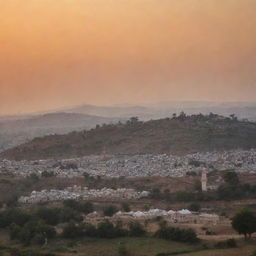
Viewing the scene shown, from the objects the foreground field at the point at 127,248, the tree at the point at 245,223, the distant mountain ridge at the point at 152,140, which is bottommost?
the foreground field at the point at 127,248

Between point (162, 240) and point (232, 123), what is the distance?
45688 millimetres

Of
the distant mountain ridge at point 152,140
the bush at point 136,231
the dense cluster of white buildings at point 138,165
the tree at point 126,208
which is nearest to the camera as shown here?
the bush at point 136,231

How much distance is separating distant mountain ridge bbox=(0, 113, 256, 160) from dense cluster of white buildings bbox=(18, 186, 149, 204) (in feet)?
62.6

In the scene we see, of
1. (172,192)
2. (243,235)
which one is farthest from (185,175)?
(243,235)

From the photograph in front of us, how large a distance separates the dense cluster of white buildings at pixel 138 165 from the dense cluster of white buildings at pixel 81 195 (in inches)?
253

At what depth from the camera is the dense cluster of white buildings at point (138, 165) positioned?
4659 cm

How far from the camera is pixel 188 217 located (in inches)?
1173

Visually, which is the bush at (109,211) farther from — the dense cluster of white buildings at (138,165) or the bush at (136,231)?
the dense cluster of white buildings at (138,165)

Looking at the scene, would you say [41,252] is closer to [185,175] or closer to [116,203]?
[116,203]

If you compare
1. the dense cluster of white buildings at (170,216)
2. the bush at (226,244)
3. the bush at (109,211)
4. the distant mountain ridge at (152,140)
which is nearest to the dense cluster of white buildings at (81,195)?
the bush at (109,211)

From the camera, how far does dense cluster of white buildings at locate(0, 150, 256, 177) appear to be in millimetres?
46594

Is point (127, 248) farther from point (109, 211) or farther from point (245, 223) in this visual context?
point (109, 211)

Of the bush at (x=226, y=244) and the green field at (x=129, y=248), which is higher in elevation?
the bush at (x=226, y=244)

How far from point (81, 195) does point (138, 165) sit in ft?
39.8
